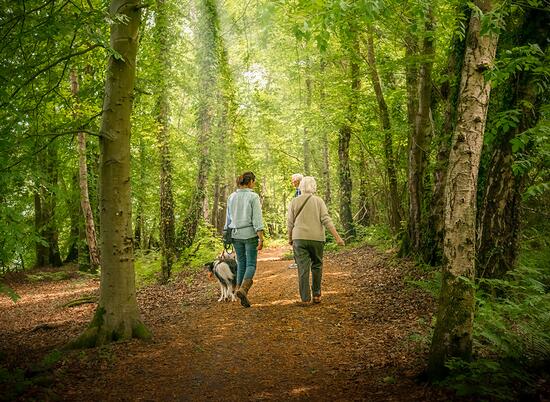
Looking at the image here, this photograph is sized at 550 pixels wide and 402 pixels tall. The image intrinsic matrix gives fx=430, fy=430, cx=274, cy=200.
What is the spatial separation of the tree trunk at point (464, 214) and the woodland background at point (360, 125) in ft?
0.05

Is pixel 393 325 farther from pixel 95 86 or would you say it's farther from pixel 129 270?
pixel 95 86

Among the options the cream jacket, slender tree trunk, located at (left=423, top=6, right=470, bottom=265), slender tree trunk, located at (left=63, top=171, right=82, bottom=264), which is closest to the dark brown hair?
the cream jacket

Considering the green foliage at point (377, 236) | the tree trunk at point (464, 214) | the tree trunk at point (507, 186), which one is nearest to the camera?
the tree trunk at point (464, 214)

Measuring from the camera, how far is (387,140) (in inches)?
560

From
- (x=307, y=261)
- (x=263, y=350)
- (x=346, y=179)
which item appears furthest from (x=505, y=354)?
(x=346, y=179)

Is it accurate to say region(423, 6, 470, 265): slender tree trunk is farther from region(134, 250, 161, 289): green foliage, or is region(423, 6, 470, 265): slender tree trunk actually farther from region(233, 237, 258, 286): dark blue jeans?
region(134, 250, 161, 289): green foliage

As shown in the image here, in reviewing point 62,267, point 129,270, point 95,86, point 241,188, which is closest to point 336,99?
point 241,188

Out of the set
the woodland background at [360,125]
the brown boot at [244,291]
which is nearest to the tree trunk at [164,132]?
the woodland background at [360,125]

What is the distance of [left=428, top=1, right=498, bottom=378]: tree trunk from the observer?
4070mm

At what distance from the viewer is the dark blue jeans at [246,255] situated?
8305 millimetres

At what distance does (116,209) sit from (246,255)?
2855mm

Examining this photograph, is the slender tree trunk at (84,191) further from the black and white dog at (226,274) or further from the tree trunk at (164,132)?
the black and white dog at (226,274)

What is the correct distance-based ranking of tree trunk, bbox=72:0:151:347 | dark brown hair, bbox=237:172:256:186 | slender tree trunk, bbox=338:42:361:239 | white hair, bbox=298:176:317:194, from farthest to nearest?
slender tree trunk, bbox=338:42:361:239, dark brown hair, bbox=237:172:256:186, white hair, bbox=298:176:317:194, tree trunk, bbox=72:0:151:347

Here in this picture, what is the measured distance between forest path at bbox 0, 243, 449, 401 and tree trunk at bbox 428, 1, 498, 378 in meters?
0.56
